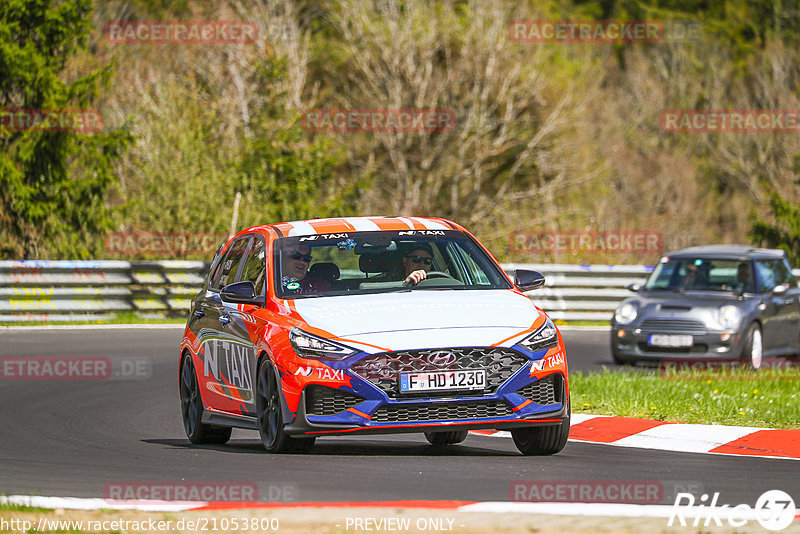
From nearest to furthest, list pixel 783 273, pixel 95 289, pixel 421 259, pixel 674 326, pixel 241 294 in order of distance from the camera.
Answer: pixel 241 294
pixel 421 259
pixel 674 326
pixel 783 273
pixel 95 289

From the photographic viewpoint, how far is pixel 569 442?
10.8 meters

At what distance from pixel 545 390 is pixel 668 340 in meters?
9.91

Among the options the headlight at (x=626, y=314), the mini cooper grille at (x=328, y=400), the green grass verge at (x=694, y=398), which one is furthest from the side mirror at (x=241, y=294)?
the headlight at (x=626, y=314)

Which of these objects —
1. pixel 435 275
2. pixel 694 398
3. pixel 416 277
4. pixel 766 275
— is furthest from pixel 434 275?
pixel 766 275

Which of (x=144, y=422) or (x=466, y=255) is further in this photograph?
(x=144, y=422)

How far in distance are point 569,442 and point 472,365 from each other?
217cm

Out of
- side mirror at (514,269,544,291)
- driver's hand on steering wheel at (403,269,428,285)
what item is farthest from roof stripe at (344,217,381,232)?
side mirror at (514,269,544,291)

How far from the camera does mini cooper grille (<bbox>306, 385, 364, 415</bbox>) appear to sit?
29.2 ft

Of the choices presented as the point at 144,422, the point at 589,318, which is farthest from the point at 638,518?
the point at 589,318

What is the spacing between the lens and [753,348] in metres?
18.9

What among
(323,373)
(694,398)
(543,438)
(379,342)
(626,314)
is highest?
(379,342)

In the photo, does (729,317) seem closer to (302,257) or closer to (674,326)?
(674,326)

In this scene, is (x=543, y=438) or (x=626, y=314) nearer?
(x=543, y=438)

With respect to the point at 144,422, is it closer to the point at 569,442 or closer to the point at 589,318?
the point at 569,442
